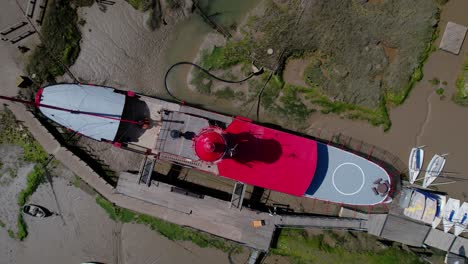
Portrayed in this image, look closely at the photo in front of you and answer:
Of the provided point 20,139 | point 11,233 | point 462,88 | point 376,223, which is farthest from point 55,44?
point 462,88

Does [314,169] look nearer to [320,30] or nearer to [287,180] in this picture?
[287,180]

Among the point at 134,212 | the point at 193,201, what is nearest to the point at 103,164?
the point at 134,212

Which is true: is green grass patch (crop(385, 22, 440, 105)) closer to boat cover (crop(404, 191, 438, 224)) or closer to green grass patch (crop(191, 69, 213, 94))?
boat cover (crop(404, 191, 438, 224))

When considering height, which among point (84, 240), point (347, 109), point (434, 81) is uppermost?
point (434, 81)

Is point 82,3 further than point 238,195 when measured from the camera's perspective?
Yes

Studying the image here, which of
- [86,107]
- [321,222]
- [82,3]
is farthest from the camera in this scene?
[82,3]

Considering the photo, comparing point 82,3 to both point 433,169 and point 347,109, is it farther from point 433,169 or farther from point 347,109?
point 433,169
